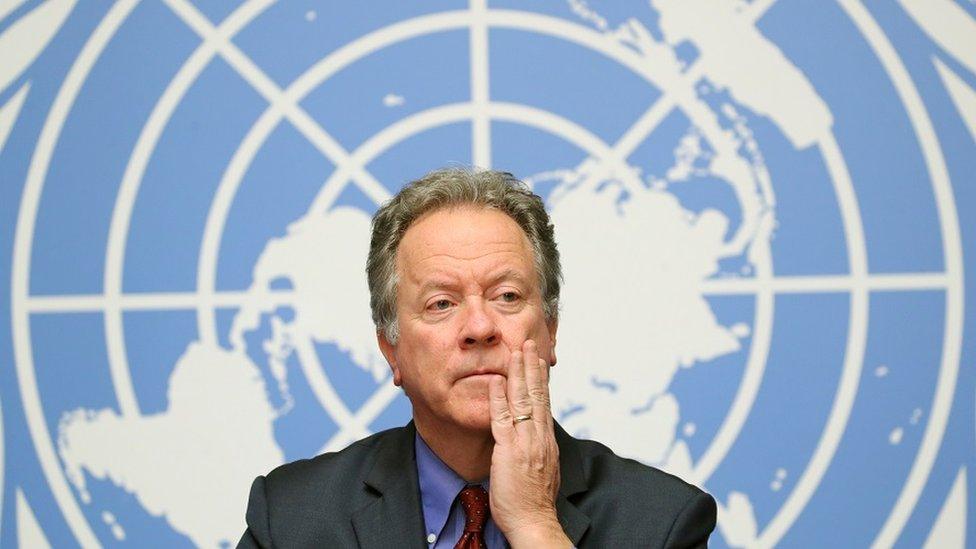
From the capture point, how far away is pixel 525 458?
97.0 inches

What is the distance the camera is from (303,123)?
3.85 meters

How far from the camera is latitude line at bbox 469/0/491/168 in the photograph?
12.5 feet

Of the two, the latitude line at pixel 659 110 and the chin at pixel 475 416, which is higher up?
the latitude line at pixel 659 110

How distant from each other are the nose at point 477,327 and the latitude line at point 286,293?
1313mm

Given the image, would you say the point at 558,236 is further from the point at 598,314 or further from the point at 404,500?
the point at 404,500

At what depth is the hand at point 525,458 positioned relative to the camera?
7.92 ft

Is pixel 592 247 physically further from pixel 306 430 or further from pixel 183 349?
pixel 183 349

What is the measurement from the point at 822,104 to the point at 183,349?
2309mm

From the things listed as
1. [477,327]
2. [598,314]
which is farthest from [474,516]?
[598,314]

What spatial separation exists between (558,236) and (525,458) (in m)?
1.42

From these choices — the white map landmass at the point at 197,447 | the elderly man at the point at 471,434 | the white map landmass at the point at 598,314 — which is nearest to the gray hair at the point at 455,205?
the elderly man at the point at 471,434

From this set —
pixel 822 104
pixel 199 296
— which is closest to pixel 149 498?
pixel 199 296

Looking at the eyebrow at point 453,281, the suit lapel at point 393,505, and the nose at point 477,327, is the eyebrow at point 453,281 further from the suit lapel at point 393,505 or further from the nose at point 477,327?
the suit lapel at point 393,505

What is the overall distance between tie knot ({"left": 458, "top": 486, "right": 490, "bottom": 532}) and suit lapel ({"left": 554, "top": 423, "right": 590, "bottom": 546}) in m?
0.17
